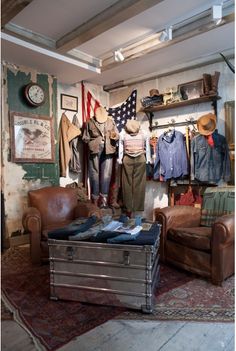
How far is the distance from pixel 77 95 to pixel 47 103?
0.67 metres

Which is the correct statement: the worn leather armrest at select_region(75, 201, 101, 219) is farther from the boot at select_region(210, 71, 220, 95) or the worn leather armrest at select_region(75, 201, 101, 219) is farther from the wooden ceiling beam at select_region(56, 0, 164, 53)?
the boot at select_region(210, 71, 220, 95)

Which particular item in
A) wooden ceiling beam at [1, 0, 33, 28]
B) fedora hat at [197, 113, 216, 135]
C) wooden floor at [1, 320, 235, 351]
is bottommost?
wooden floor at [1, 320, 235, 351]

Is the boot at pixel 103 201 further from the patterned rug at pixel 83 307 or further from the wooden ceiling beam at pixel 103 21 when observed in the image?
the wooden ceiling beam at pixel 103 21

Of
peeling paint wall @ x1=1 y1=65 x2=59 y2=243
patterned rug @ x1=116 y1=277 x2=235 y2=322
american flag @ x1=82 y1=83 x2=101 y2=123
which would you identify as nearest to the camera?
patterned rug @ x1=116 y1=277 x2=235 y2=322

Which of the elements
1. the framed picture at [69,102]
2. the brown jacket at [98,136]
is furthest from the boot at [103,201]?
the framed picture at [69,102]

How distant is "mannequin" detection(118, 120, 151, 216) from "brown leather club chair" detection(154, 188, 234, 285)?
1.10 meters

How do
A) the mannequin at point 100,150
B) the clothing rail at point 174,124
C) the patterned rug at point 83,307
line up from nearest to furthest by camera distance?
the patterned rug at point 83,307 < the clothing rail at point 174,124 < the mannequin at point 100,150

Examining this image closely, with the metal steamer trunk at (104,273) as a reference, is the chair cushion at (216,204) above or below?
above

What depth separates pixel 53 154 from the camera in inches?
159

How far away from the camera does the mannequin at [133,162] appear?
404cm

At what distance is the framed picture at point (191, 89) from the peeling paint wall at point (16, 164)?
188 cm

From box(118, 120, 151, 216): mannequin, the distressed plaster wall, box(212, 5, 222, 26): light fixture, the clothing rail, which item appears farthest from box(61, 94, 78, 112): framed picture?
box(212, 5, 222, 26): light fixture

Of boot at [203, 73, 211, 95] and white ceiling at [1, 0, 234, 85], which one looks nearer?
white ceiling at [1, 0, 234, 85]

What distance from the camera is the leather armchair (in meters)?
2.38
